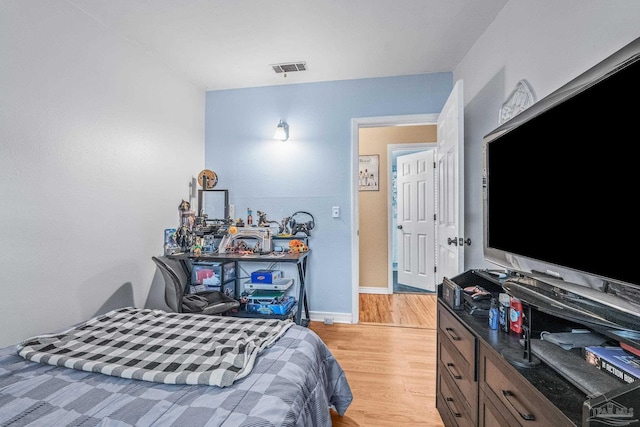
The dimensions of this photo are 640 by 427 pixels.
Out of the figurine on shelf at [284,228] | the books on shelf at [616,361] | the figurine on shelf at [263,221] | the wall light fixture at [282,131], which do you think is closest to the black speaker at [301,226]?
the figurine on shelf at [284,228]

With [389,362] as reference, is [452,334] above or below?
above

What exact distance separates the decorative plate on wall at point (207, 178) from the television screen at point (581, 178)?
2.76 metres

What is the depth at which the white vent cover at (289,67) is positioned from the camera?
2.65 m

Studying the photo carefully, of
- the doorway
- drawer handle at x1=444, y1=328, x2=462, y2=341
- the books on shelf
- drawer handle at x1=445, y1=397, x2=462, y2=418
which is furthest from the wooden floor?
the books on shelf

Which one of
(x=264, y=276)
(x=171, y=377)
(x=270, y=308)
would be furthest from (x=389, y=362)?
(x=171, y=377)

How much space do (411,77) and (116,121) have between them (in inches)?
106

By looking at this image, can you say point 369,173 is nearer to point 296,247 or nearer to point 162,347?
point 296,247

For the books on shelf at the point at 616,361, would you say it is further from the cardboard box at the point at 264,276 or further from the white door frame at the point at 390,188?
the white door frame at the point at 390,188

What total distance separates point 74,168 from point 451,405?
2.64 meters

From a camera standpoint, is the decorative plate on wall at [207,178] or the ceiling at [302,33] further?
the decorative plate on wall at [207,178]

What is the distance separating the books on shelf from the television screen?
0.18m

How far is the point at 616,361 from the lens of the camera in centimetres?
73

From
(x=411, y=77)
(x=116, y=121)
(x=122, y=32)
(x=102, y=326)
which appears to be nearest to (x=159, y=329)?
(x=102, y=326)

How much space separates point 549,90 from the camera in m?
1.41
